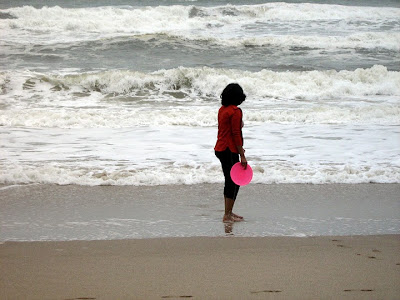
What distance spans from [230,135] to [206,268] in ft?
5.41

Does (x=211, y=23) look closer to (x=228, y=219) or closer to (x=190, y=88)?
(x=190, y=88)

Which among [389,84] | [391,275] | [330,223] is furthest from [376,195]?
[389,84]

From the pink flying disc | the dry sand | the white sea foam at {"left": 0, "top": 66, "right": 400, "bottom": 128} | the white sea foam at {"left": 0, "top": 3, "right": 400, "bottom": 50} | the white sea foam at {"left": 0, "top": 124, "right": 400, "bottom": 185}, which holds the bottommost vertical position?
the dry sand

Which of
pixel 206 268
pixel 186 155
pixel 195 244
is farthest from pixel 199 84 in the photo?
pixel 206 268

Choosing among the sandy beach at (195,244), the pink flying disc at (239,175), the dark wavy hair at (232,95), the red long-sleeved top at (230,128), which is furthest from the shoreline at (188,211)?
the dark wavy hair at (232,95)

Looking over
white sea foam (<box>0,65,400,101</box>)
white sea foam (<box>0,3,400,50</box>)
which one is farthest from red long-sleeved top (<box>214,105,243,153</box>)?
white sea foam (<box>0,3,400,50</box>)

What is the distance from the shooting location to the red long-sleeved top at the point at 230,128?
16.1ft

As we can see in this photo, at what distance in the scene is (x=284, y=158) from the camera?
7895 mm

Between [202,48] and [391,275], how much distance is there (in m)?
18.9

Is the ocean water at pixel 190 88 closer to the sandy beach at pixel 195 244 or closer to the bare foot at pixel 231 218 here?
the sandy beach at pixel 195 244

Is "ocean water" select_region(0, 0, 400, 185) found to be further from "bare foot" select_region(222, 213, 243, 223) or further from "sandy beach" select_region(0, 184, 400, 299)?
"bare foot" select_region(222, 213, 243, 223)

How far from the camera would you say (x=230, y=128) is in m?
5.02

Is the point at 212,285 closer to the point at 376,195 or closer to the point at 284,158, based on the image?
→ the point at 376,195

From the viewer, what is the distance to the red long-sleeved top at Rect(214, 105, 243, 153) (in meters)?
4.92
